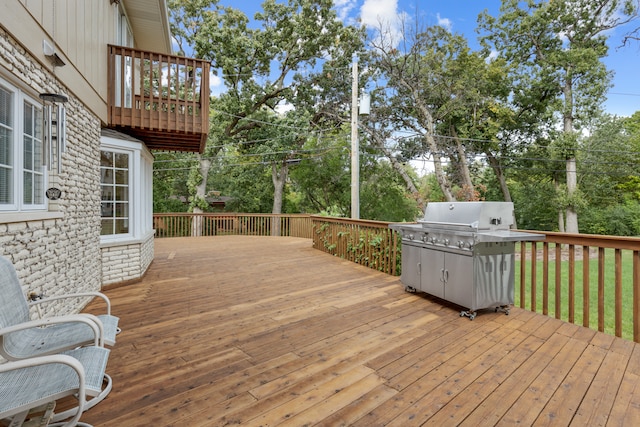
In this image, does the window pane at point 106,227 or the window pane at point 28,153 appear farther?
the window pane at point 106,227

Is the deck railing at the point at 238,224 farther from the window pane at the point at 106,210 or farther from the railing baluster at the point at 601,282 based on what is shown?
the railing baluster at the point at 601,282

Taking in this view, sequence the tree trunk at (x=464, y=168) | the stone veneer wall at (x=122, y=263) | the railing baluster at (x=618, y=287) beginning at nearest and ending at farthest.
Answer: the railing baluster at (x=618, y=287) → the stone veneer wall at (x=122, y=263) → the tree trunk at (x=464, y=168)

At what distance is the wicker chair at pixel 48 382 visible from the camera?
50.6 inches

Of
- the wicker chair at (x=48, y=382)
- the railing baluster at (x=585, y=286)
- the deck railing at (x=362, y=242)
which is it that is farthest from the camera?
the deck railing at (x=362, y=242)

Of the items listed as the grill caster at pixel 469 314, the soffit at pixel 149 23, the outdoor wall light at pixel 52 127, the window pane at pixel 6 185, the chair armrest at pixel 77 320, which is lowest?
the grill caster at pixel 469 314

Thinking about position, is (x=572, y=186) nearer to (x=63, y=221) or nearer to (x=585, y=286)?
(x=585, y=286)

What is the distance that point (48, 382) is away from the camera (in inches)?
56.4

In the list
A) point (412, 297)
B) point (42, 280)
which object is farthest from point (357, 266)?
point (42, 280)

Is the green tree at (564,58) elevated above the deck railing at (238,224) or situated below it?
above

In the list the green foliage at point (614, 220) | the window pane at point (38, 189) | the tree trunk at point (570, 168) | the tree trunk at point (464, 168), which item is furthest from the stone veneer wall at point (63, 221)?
the green foliage at point (614, 220)

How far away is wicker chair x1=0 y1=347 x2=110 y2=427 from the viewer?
4.21 ft

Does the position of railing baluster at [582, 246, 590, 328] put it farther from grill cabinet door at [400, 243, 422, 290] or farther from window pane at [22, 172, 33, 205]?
window pane at [22, 172, 33, 205]

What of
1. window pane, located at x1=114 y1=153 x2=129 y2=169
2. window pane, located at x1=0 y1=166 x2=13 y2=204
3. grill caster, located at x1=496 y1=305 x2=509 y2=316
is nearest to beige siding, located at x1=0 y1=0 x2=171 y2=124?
window pane, located at x1=114 y1=153 x2=129 y2=169

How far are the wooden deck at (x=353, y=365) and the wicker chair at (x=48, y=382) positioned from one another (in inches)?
17.0
